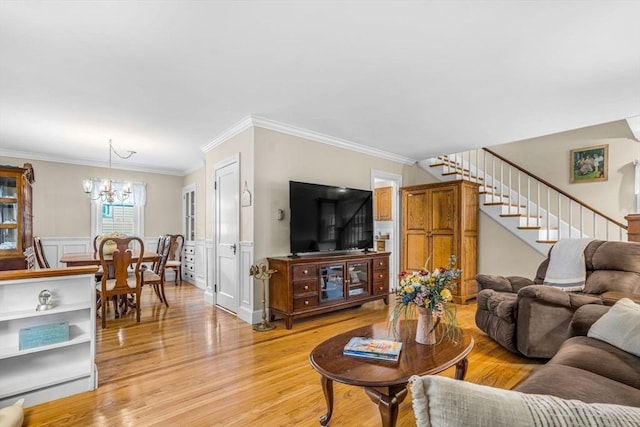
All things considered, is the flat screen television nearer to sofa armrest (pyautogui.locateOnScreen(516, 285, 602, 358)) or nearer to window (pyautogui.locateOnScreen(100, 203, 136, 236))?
sofa armrest (pyautogui.locateOnScreen(516, 285, 602, 358))

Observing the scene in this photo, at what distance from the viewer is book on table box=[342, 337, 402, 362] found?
1.71 m

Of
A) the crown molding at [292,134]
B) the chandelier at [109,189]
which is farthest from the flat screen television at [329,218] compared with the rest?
the chandelier at [109,189]

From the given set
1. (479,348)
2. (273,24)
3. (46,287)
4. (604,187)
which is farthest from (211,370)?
(604,187)

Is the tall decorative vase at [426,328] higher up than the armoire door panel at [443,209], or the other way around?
the armoire door panel at [443,209]

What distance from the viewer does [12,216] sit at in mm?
2555

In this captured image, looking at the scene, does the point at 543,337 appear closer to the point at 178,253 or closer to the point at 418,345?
the point at 418,345

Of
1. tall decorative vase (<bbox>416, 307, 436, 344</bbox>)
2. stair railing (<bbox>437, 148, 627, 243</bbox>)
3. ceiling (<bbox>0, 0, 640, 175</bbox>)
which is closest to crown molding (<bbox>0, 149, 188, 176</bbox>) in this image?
ceiling (<bbox>0, 0, 640, 175</bbox>)

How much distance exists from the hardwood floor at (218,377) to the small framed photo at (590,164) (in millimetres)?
3133

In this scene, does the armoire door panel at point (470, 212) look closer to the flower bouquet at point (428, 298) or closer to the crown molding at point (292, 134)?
the crown molding at point (292, 134)

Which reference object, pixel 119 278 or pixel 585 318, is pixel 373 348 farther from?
pixel 119 278

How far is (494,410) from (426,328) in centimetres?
142

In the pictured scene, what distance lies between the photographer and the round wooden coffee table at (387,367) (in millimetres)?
1469

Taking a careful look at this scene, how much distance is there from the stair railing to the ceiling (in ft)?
4.46

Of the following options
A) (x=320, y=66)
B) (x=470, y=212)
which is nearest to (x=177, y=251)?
(x=320, y=66)
